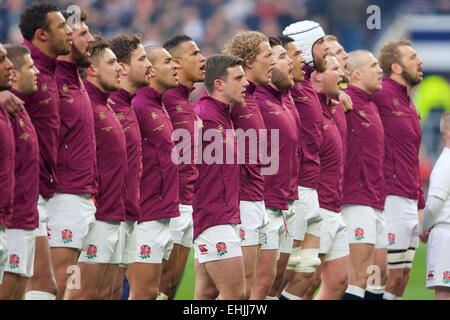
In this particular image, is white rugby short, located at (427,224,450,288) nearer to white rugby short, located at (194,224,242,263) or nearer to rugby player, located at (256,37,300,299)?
rugby player, located at (256,37,300,299)

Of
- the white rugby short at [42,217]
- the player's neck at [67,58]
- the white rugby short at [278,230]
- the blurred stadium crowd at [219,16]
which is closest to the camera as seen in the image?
the white rugby short at [42,217]

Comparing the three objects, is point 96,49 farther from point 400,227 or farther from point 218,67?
point 400,227

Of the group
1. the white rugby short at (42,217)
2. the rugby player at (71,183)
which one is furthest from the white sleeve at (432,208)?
the white rugby short at (42,217)

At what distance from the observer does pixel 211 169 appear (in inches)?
432

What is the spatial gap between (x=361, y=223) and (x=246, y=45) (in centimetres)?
215

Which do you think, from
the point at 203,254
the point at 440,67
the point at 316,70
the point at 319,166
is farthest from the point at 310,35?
the point at 440,67

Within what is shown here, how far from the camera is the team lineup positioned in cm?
995

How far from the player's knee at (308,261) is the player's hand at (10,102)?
3.70 m

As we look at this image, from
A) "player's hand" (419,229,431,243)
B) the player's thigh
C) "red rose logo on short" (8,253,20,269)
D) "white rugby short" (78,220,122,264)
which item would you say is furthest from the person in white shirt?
"red rose logo on short" (8,253,20,269)

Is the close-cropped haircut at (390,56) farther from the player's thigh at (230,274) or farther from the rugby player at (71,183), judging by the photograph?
the rugby player at (71,183)

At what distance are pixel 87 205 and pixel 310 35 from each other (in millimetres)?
3297

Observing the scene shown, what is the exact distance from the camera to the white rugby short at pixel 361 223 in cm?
1294

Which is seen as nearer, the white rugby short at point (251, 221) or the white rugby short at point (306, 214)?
the white rugby short at point (251, 221)

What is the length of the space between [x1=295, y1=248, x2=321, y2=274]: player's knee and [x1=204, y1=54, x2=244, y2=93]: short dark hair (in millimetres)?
1850
